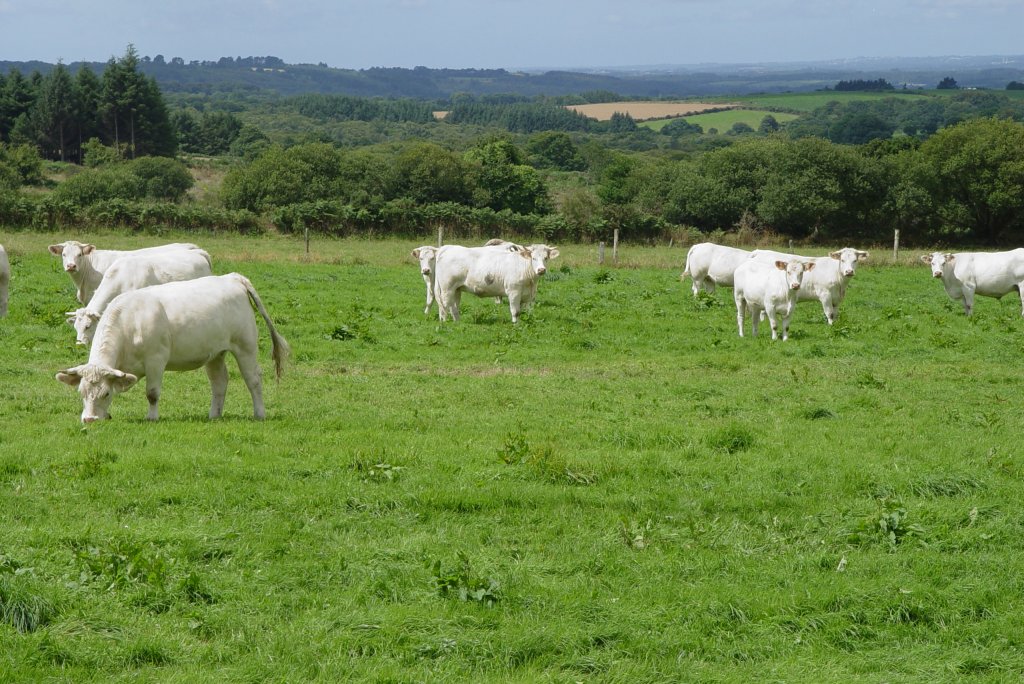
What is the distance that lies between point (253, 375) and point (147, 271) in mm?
7981

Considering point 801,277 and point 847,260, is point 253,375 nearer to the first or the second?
point 801,277

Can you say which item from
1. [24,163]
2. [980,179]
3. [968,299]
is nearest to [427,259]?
[968,299]

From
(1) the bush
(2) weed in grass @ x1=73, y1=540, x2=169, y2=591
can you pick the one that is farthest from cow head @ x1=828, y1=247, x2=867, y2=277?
(1) the bush

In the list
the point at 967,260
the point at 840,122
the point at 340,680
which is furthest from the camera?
the point at 840,122

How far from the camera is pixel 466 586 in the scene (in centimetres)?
733

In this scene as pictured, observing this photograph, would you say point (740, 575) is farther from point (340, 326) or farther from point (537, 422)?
point (340, 326)

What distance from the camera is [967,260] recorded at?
2706 cm

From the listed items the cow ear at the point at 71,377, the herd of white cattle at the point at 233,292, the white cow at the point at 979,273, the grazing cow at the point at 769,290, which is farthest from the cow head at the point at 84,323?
the white cow at the point at 979,273

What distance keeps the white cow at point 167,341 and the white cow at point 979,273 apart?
19901mm

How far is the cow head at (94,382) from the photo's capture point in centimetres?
1129

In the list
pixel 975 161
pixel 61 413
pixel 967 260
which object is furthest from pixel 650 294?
pixel 975 161

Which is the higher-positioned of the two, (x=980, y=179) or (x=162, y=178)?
(x=980, y=179)

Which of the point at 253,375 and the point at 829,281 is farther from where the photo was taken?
the point at 829,281

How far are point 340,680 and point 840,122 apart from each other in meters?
182
